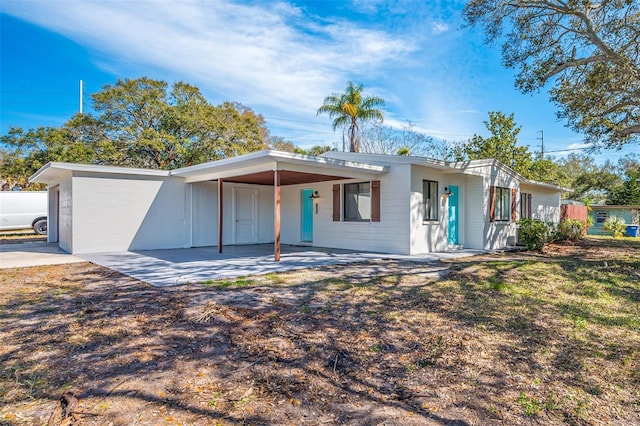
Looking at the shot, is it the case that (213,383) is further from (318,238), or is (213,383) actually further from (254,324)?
(318,238)

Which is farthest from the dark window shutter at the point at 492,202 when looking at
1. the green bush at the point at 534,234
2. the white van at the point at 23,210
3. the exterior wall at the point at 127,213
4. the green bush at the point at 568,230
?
the white van at the point at 23,210

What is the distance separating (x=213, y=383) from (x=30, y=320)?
2743mm

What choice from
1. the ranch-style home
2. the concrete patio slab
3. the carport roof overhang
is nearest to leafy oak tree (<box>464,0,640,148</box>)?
the ranch-style home

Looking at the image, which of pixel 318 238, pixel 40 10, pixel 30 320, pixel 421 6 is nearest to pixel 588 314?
pixel 30 320

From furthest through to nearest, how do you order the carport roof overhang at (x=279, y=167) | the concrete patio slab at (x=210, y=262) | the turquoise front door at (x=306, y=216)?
the turquoise front door at (x=306, y=216), the carport roof overhang at (x=279, y=167), the concrete patio slab at (x=210, y=262)

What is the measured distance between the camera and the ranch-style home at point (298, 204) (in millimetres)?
9734

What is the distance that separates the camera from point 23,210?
16.5 metres

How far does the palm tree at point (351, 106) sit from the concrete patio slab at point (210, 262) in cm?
1155

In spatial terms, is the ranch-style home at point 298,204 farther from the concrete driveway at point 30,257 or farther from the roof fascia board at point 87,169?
the concrete driveway at point 30,257

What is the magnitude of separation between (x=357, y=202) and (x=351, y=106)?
412 inches

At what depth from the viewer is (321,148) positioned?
25.7m

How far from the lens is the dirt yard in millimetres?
2391

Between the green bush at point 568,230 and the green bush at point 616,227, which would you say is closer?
the green bush at point 568,230

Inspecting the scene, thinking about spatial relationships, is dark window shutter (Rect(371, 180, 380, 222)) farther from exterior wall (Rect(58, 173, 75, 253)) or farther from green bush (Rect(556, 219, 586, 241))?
green bush (Rect(556, 219, 586, 241))
